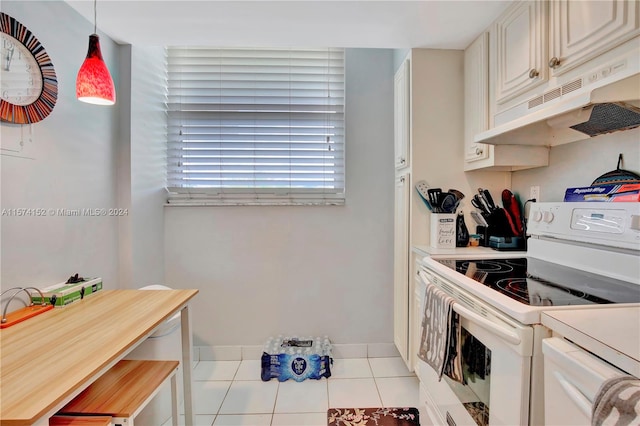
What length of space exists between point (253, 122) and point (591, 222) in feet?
6.99

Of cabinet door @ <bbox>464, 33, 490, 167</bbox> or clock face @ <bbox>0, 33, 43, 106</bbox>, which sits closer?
clock face @ <bbox>0, 33, 43, 106</bbox>

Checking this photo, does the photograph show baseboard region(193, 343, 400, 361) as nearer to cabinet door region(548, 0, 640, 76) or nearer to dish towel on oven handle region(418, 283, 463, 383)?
dish towel on oven handle region(418, 283, 463, 383)

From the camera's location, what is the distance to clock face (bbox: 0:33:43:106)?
3.82 ft

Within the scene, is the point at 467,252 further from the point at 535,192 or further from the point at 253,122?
the point at 253,122

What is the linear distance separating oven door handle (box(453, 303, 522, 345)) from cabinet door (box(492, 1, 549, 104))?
3.48ft

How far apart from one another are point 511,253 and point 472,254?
0.23 m

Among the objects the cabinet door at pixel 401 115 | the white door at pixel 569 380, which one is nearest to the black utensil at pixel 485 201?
the cabinet door at pixel 401 115

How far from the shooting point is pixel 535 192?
5.49 ft

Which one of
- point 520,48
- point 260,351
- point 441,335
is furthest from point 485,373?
point 260,351

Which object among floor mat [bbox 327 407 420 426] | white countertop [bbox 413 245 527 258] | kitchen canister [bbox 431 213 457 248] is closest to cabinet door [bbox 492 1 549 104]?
kitchen canister [bbox 431 213 457 248]

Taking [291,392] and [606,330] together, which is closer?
[606,330]

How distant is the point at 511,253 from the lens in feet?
5.24

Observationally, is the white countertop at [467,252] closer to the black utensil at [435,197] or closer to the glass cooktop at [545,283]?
the glass cooktop at [545,283]

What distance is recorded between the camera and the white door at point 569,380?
1.95 ft
